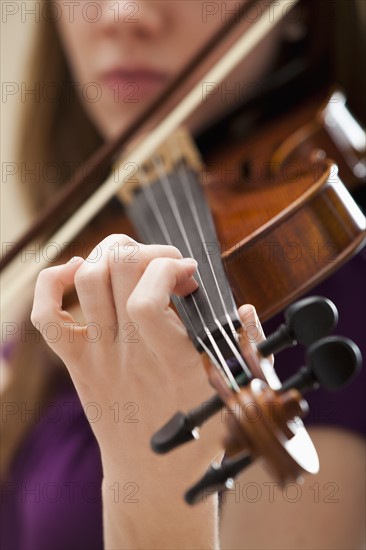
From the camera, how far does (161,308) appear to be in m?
0.42

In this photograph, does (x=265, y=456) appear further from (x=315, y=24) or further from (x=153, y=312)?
(x=315, y=24)

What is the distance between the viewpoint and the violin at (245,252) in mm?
Result: 353

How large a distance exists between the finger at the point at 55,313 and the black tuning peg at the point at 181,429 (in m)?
0.13

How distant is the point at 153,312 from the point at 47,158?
880 mm

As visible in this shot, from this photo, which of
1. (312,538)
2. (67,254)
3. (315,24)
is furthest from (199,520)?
(315,24)

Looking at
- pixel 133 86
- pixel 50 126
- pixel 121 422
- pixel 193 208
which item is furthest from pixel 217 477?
pixel 50 126

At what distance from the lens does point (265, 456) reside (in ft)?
1.12

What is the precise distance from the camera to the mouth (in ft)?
3.27

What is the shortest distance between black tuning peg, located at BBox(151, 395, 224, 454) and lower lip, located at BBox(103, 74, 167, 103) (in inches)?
27.3

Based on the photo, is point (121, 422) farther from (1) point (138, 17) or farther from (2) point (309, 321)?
(1) point (138, 17)

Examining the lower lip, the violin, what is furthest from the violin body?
the lower lip

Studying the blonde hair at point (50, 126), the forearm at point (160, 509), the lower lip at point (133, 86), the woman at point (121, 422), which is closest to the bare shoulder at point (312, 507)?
the woman at point (121, 422)

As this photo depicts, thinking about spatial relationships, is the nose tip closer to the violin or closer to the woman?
the violin

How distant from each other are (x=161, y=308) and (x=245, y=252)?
0.46 feet
